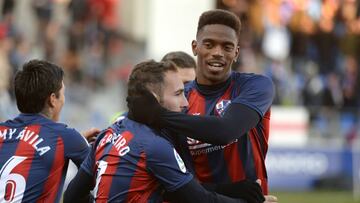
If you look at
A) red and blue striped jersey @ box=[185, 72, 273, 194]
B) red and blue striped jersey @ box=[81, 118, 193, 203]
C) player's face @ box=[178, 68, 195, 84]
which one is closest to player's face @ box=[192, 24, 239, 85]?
red and blue striped jersey @ box=[185, 72, 273, 194]

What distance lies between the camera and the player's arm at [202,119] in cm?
496

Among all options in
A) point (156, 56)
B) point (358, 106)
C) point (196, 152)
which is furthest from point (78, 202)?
point (358, 106)

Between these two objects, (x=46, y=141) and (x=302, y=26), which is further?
(x=302, y=26)

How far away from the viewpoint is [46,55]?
17734mm

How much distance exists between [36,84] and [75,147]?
1.52ft

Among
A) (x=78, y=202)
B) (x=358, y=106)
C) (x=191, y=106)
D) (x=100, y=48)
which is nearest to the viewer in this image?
(x=78, y=202)

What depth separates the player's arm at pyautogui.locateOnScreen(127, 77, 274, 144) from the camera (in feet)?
16.3

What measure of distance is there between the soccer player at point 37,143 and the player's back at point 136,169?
44cm

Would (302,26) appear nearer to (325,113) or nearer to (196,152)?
(325,113)

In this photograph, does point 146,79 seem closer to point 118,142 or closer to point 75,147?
point 118,142

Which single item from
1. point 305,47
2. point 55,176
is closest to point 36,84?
point 55,176

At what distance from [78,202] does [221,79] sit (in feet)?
3.92

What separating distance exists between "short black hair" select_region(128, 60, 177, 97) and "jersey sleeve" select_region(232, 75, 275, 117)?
0.56 metres

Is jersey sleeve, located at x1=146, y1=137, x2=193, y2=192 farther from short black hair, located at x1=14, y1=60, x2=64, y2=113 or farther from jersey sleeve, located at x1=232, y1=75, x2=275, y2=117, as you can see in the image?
short black hair, located at x1=14, y1=60, x2=64, y2=113
